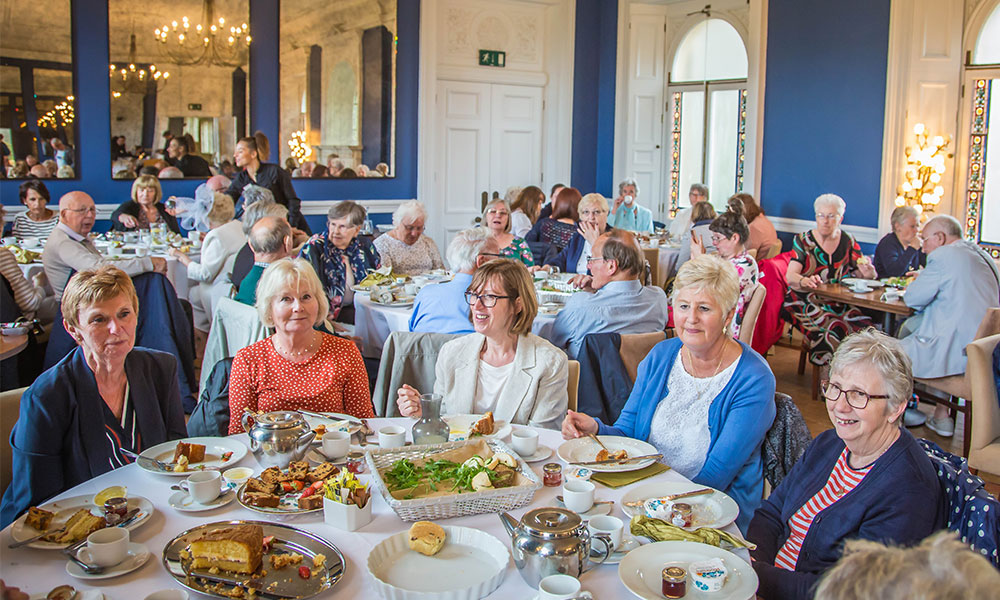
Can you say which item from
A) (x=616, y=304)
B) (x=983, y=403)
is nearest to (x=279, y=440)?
(x=616, y=304)

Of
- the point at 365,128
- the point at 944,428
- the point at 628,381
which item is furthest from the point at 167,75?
the point at 944,428

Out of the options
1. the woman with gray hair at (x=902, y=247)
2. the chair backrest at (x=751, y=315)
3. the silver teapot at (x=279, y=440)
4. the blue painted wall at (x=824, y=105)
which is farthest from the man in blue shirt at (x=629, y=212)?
the silver teapot at (x=279, y=440)

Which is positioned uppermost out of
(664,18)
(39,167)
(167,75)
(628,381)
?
(664,18)

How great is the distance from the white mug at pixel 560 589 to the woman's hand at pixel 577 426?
970mm

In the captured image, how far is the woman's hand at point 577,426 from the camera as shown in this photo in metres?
2.66

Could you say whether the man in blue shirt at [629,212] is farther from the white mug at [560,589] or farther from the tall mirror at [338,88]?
the white mug at [560,589]

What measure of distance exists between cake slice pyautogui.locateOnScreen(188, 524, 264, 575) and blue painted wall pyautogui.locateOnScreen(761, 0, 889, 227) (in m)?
8.06

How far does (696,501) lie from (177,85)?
25.9ft

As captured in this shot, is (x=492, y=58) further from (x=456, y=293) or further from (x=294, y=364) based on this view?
(x=294, y=364)

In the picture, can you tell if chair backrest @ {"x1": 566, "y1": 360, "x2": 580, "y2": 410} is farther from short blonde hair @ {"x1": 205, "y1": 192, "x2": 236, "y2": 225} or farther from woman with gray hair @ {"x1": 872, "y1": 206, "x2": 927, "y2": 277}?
woman with gray hair @ {"x1": 872, "y1": 206, "x2": 927, "y2": 277}

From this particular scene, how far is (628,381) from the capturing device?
12.4 feet

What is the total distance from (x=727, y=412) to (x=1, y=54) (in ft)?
25.7

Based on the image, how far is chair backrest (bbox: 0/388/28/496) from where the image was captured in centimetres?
252

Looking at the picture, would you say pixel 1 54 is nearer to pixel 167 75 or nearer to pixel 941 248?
pixel 167 75
